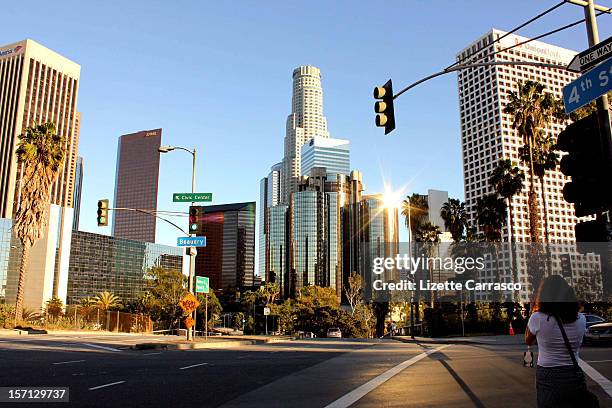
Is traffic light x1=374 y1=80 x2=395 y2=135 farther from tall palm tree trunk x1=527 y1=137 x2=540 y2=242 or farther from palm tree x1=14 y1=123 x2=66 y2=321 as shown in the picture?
palm tree x1=14 y1=123 x2=66 y2=321

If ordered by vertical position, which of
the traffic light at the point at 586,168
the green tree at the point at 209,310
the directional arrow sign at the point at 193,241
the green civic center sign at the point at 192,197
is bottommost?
the green tree at the point at 209,310

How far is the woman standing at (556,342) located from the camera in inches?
182

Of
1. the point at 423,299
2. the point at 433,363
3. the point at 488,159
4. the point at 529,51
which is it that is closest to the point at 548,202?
the point at 488,159

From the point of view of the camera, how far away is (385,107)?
13258 mm

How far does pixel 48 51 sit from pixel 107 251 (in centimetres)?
6237

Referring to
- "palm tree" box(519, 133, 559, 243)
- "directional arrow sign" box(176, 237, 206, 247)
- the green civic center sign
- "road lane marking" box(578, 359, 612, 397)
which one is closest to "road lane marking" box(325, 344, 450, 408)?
"road lane marking" box(578, 359, 612, 397)

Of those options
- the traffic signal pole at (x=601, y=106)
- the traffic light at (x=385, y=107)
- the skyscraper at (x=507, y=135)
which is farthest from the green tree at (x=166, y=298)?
the skyscraper at (x=507, y=135)

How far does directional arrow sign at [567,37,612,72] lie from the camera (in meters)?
8.08

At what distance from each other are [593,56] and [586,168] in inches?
92.2

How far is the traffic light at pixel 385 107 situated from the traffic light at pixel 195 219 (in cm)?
1411

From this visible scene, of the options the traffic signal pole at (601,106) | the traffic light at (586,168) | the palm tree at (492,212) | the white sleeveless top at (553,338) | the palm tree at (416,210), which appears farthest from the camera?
the palm tree at (416,210)

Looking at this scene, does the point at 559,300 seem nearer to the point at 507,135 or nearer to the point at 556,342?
the point at 556,342

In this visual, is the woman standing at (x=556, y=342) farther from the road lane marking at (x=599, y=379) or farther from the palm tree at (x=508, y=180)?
the palm tree at (x=508, y=180)

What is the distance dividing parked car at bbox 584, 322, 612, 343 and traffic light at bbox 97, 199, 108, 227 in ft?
73.7
